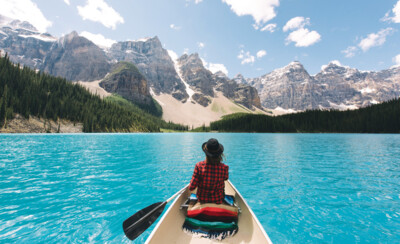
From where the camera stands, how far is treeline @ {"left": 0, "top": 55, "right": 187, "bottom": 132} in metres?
83.7

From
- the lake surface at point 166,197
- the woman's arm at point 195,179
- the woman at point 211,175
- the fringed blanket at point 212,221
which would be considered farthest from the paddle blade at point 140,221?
the woman at point 211,175

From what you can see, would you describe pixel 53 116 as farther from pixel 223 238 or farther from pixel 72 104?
pixel 223 238

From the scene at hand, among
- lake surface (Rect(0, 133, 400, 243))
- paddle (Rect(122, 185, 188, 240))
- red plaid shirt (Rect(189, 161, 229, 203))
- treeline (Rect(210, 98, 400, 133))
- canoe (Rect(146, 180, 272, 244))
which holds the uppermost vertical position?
treeline (Rect(210, 98, 400, 133))

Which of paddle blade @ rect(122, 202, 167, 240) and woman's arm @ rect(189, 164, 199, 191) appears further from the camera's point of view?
woman's arm @ rect(189, 164, 199, 191)

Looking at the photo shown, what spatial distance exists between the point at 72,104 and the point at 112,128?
28460 millimetres

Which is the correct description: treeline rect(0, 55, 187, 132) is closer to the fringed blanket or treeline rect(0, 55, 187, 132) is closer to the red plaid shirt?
the red plaid shirt

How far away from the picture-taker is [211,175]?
252 inches

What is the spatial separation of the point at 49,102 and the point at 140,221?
418 ft

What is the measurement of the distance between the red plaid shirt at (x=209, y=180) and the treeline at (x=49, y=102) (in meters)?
102

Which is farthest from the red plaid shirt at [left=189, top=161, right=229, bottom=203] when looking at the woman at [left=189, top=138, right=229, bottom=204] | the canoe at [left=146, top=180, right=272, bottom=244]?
the canoe at [left=146, top=180, right=272, bottom=244]

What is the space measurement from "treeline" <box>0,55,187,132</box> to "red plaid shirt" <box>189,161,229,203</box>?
335 ft

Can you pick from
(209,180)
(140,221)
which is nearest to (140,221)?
(140,221)

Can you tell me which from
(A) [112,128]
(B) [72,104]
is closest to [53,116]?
(B) [72,104]

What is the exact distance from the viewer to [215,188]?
259 inches
